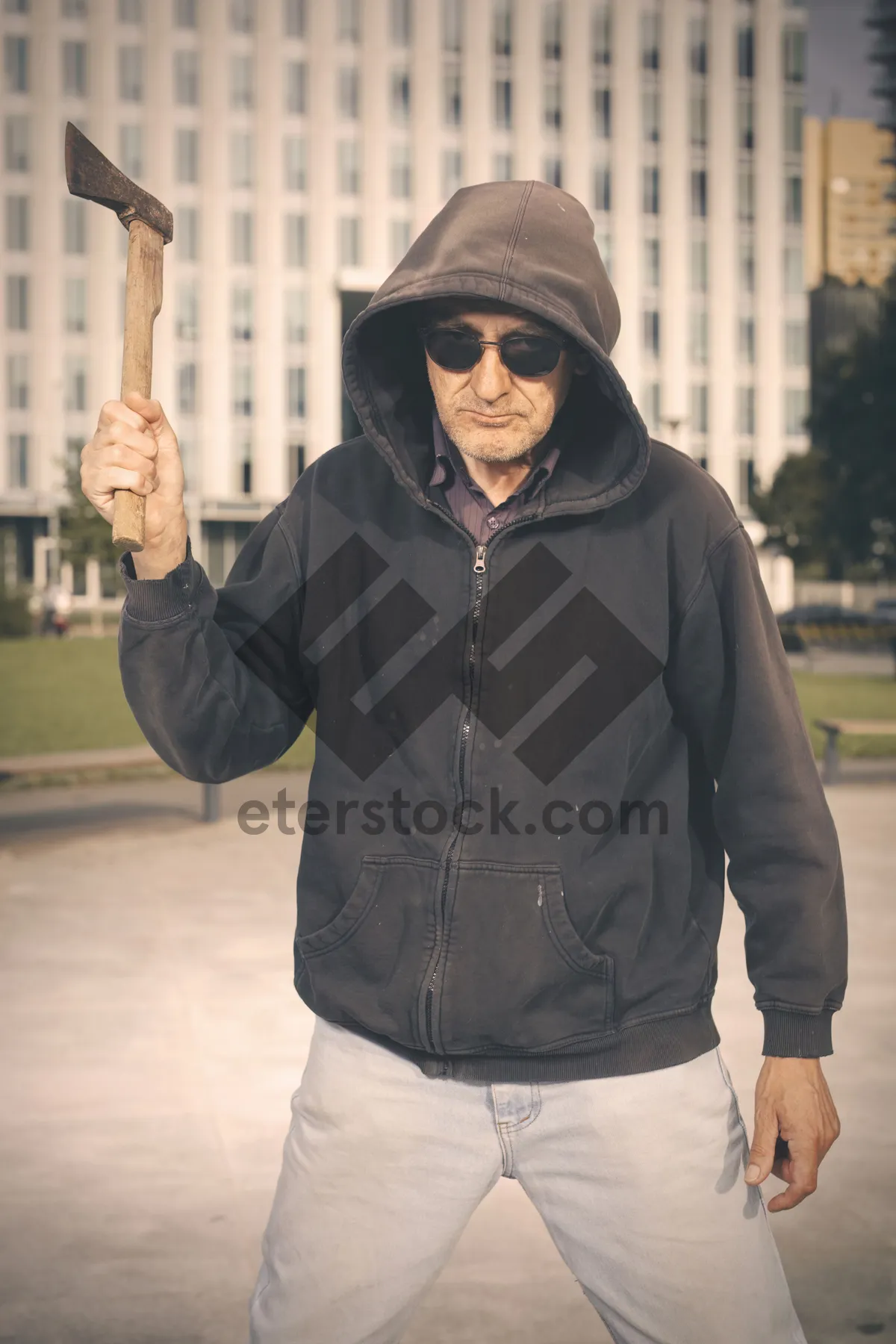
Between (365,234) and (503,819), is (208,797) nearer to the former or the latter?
(503,819)

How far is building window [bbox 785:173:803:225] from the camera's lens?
75000mm

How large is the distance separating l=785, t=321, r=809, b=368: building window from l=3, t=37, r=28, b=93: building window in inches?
1444

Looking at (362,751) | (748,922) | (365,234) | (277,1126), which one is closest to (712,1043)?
(748,922)

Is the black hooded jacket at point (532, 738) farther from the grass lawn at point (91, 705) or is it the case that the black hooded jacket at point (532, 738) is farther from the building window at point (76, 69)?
the building window at point (76, 69)

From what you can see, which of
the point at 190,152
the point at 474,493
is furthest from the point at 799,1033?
the point at 190,152

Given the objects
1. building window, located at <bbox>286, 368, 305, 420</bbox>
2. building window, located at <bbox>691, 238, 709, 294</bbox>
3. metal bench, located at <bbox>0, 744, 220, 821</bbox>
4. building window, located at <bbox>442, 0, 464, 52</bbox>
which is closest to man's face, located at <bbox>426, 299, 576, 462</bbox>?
metal bench, located at <bbox>0, 744, 220, 821</bbox>

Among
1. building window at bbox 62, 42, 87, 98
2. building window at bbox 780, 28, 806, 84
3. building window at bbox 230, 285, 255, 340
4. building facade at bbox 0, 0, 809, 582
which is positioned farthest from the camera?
building window at bbox 780, 28, 806, 84

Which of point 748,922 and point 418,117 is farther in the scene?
point 418,117

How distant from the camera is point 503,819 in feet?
7.25

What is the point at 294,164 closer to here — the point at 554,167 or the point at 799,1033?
the point at 554,167

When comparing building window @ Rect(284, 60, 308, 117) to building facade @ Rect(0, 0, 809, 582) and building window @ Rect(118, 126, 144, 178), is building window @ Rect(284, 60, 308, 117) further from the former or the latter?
building window @ Rect(118, 126, 144, 178)

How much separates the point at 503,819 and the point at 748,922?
41 centimetres

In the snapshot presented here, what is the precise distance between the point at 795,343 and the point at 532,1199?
2987 inches

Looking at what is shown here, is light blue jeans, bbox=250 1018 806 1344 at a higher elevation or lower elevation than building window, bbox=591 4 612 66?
lower
